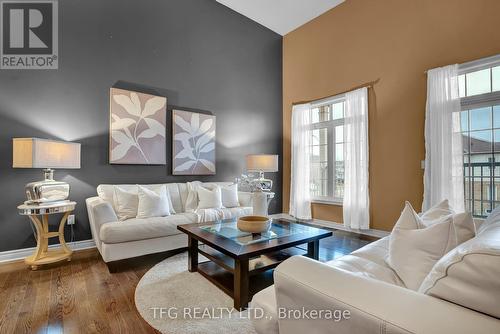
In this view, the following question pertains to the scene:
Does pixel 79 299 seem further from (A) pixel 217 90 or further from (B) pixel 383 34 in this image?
(B) pixel 383 34

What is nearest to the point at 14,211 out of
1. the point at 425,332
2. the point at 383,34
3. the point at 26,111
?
the point at 26,111

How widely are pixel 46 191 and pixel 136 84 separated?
1.79 metres

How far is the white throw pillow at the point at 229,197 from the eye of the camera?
A: 3.73 meters

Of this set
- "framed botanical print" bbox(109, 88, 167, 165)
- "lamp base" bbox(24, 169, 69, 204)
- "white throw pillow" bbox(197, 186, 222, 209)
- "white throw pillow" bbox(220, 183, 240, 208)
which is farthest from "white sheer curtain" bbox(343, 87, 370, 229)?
"lamp base" bbox(24, 169, 69, 204)

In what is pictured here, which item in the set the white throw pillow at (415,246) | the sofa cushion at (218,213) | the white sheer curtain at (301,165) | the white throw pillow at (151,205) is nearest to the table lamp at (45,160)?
the white throw pillow at (151,205)

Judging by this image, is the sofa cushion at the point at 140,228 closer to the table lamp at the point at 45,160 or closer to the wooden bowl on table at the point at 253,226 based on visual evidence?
the table lamp at the point at 45,160

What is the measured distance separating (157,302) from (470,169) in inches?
142

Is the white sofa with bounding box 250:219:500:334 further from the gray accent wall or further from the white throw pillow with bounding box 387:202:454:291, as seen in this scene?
the gray accent wall

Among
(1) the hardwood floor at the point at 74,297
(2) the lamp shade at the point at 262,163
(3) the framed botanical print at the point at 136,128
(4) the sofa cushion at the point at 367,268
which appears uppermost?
(3) the framed botanical print at the point at 136,128

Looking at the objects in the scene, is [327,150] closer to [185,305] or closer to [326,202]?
[326,202]

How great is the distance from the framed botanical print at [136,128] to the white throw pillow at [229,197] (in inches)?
39.9

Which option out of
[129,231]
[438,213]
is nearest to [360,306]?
[438,213]

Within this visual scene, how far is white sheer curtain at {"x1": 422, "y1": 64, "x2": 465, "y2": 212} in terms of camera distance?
292 cm

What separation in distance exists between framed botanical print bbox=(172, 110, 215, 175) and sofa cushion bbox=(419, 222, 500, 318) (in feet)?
11.7
